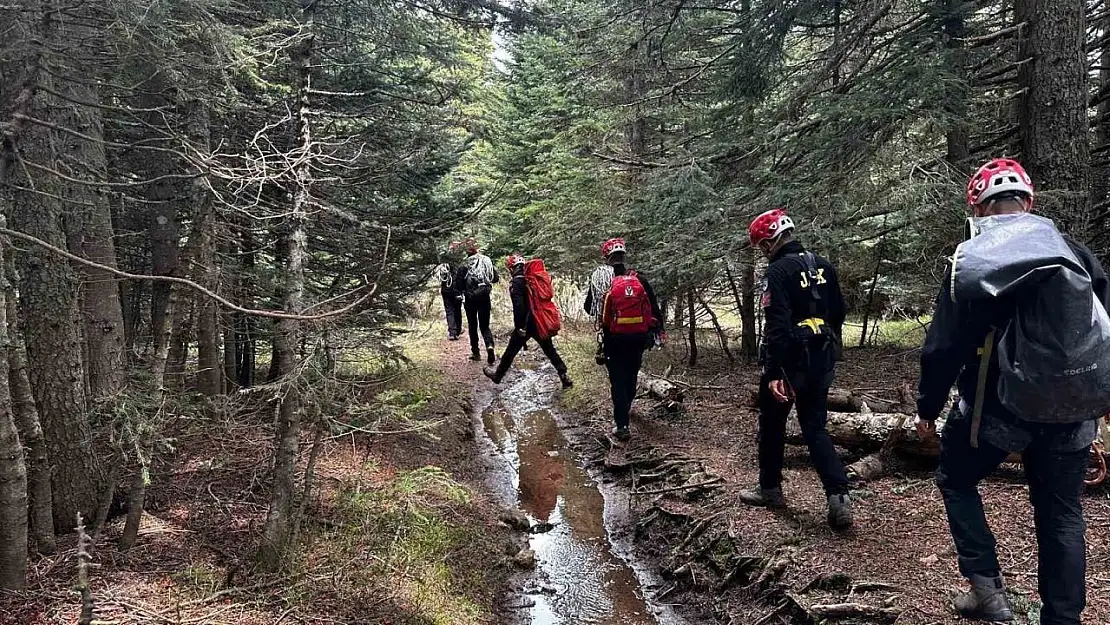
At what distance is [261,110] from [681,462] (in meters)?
5.78

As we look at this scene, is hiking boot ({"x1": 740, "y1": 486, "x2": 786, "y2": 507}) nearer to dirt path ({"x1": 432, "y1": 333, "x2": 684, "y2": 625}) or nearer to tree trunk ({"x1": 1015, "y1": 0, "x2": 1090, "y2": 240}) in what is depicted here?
dirt path ({"x1": 432, "y1": 333, "x2": 684, "y2": 625})

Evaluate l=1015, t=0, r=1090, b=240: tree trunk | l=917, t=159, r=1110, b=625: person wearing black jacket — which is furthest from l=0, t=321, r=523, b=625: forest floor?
l=1015, t=0, r=1090, b=240: tree trunk

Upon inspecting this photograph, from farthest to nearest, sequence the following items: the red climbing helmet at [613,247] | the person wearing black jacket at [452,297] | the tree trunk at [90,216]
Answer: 1. the person wearing black jacket at [452,297]
2. the red climbing helmet at [613,247]
3. the tree trunk at [90,216]

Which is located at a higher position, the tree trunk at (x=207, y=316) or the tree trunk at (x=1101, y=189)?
the tree trunk at (x=1101, y=189)

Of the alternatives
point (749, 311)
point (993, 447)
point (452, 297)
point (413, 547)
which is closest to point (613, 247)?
point (749, 311)

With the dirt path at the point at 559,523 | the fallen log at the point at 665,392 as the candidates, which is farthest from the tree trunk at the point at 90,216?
the fallen log at the point at 665,392

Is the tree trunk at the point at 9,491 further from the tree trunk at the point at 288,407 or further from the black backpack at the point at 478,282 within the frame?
the black backpack at the point at 478,282

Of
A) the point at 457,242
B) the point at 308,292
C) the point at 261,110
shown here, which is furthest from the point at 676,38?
the point at 308,292

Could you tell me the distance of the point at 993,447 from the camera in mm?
3377

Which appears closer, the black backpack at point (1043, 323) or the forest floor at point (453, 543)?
the black backpack at point (1043, 323)

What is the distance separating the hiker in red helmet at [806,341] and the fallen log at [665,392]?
12.1ft

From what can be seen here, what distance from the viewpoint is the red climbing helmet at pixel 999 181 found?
340 centimetres

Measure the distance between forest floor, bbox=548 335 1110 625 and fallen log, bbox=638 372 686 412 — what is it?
2.69 feet

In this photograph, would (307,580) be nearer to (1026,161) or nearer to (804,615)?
(804,615)
